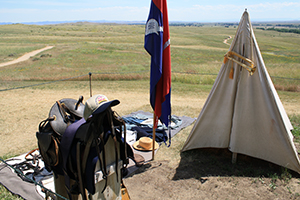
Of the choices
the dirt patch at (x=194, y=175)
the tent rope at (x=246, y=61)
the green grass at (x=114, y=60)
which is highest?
the tent rope at (x=246, y=61)

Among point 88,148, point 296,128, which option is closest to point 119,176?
point 88,148

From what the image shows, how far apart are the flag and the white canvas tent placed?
112cm

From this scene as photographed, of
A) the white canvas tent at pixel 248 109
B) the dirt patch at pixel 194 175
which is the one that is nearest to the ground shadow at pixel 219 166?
the dirt patch at pixel 194 175

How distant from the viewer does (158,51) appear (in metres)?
4.70

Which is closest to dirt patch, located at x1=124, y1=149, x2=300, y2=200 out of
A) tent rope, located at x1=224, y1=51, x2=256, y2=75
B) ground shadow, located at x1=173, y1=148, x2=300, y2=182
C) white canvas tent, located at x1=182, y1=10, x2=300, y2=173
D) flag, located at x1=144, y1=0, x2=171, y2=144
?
ground shadow, located at x1=173, y1=148, x2=300, y2=182

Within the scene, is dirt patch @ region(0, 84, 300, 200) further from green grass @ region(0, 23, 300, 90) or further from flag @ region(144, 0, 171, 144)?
green grass @ region(0, 23, 300, 90)

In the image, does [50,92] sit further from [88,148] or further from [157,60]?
[88,148]

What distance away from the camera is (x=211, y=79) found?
16594 millimetres

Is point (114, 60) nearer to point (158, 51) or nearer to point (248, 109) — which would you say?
point (158, 51)

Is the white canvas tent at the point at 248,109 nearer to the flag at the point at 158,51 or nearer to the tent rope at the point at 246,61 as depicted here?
the tent rope at the point at 246,61

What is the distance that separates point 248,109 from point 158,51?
2.18m

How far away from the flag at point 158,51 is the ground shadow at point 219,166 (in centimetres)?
126

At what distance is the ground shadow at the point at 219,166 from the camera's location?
466 cm

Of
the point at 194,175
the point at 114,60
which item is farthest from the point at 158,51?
the point at 114,60
